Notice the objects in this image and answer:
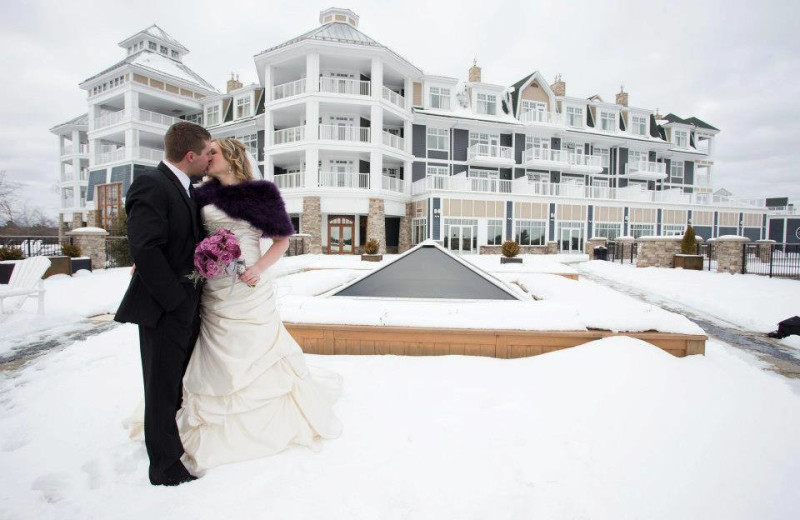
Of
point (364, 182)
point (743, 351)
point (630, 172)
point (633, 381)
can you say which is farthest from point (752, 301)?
point (630, 172)

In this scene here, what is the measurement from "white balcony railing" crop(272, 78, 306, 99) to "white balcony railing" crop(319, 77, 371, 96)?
113 centimetres

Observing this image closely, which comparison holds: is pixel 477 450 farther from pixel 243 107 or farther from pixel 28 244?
pixel 243 107

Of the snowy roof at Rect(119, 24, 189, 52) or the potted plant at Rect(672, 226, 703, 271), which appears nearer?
the potted plant at Rect(672, 226, 703, 271)

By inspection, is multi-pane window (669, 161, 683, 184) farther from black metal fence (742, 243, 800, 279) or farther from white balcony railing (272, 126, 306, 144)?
white balcony railing (272, 126, 306, 144)

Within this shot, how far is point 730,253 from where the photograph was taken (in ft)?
43.3

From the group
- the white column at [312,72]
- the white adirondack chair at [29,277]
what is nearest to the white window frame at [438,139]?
the white column at [312,72]

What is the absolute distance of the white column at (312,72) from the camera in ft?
70.6

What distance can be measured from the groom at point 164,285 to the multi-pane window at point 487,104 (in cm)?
2907

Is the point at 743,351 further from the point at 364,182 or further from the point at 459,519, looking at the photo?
the point at 364,182

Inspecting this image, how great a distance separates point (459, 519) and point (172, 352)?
1.84m

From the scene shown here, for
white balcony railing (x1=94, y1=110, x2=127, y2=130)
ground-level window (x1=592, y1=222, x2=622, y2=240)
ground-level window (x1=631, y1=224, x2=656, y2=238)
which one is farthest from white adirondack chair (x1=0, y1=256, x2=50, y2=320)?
ground-level window (x1=631, y1=224, x2=656, y2=238)

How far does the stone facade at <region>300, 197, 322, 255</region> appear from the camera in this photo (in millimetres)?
21906

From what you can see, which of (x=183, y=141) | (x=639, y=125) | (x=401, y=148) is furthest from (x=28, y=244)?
(x=639, y=125)

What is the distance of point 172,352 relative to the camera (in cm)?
215
